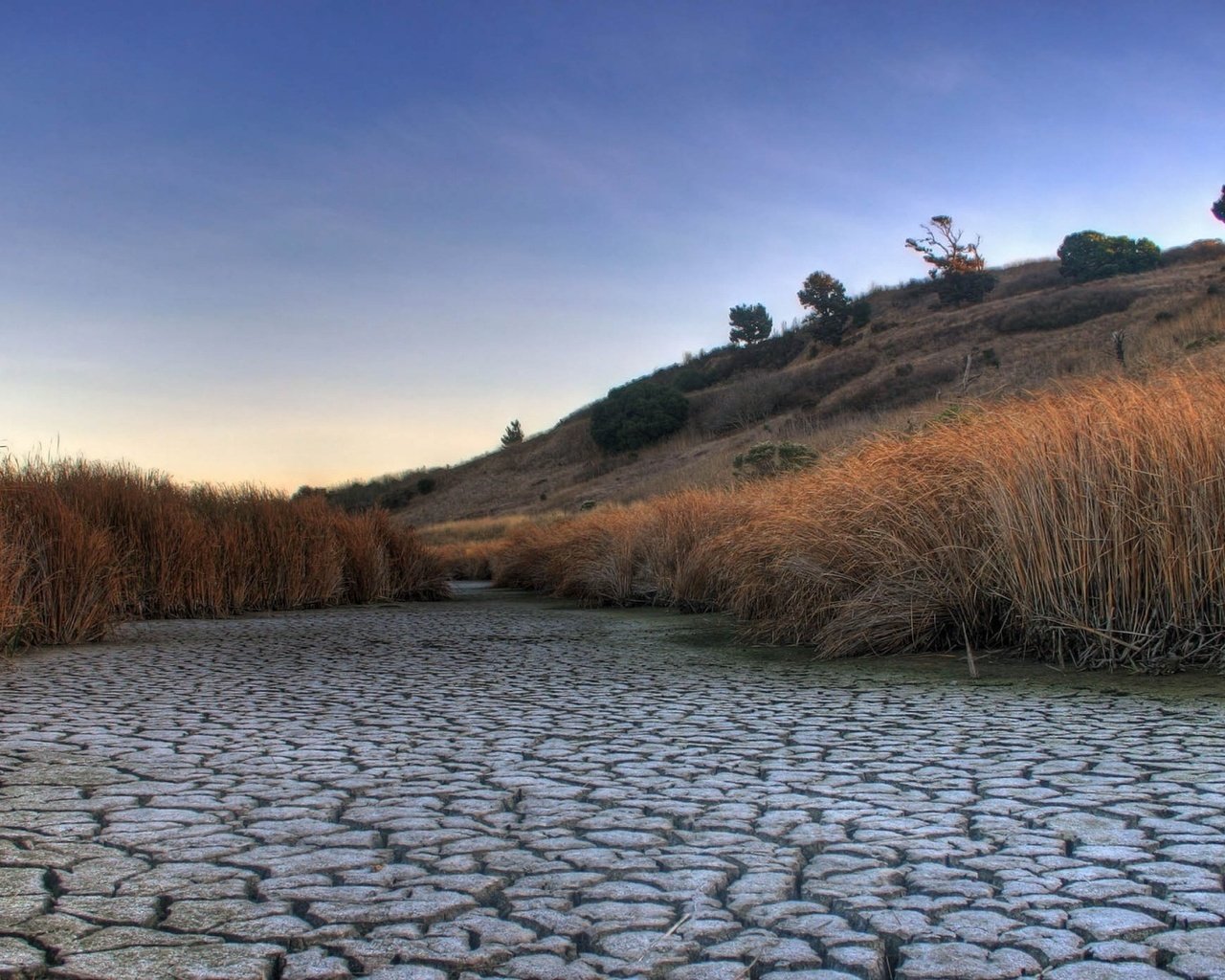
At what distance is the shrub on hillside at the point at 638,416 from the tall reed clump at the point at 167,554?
33134 mm

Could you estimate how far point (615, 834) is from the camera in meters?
2.43

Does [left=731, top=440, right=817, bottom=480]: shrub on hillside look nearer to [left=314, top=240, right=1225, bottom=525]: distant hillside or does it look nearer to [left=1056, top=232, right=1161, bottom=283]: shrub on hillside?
[left=314, top=240, right=1225, bottom=525]: distant hillside

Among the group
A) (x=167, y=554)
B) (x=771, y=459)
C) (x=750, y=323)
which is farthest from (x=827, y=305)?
(x=167, y=554)

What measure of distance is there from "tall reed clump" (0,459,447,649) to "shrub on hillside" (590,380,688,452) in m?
33.1

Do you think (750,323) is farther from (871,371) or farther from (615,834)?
(615,834)

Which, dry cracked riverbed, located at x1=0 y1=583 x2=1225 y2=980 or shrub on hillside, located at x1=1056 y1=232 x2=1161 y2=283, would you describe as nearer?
dry cracked riverbed, located at x1=0 y1=583 x2=1225 y2=980

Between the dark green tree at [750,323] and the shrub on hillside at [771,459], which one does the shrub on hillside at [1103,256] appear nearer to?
the dark green tree at [750,323]

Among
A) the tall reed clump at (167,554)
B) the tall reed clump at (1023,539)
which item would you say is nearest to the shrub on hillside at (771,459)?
the tall reed clump at (167,554)

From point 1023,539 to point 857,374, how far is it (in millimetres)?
36686

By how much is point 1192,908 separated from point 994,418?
17.1 feet

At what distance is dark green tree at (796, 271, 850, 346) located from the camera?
167 ft

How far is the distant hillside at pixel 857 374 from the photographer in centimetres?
2909

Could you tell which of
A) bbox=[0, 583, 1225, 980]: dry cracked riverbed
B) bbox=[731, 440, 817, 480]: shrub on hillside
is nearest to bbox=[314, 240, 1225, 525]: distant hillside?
bbox=[731, 440, 817, 480]: shrub on hillside

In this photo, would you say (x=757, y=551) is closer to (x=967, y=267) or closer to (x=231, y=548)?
(x=231, y=548)
